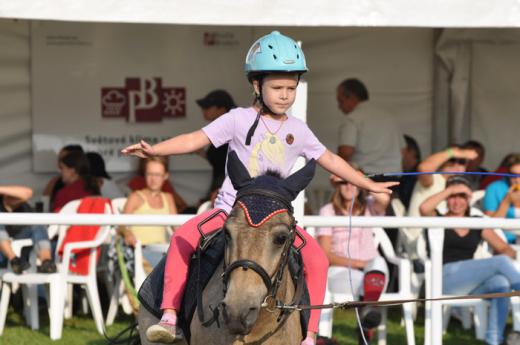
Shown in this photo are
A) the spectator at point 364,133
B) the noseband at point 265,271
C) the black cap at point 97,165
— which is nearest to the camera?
the noseband at point 265,271

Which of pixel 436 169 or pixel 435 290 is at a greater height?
pixel 436 169

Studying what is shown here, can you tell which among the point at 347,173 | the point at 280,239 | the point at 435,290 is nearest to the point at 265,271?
the point at 280,239

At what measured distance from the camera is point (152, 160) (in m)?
9.84

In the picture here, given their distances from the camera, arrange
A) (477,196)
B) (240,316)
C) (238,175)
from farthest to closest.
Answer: (477,196), (238,175), (240,316)

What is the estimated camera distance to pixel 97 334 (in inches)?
352

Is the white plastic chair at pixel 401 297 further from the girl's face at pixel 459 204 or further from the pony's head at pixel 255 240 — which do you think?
the pony's head at pixel 255 240

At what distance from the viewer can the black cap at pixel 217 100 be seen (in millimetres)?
10688

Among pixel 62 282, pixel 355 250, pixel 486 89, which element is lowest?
pixel 62 282

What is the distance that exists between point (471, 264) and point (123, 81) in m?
4.37

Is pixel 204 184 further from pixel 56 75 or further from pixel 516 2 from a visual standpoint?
pixel 516 2

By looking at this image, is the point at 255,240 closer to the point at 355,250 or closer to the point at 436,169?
the point at 355,250

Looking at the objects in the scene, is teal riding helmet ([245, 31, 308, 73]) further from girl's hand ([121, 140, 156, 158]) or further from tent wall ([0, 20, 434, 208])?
tent wall ([0, 20, 434, 208])

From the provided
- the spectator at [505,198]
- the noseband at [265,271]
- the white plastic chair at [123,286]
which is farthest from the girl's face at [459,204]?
the noseband at [265,271]

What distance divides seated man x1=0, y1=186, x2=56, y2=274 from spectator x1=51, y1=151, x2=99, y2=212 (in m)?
0.56
